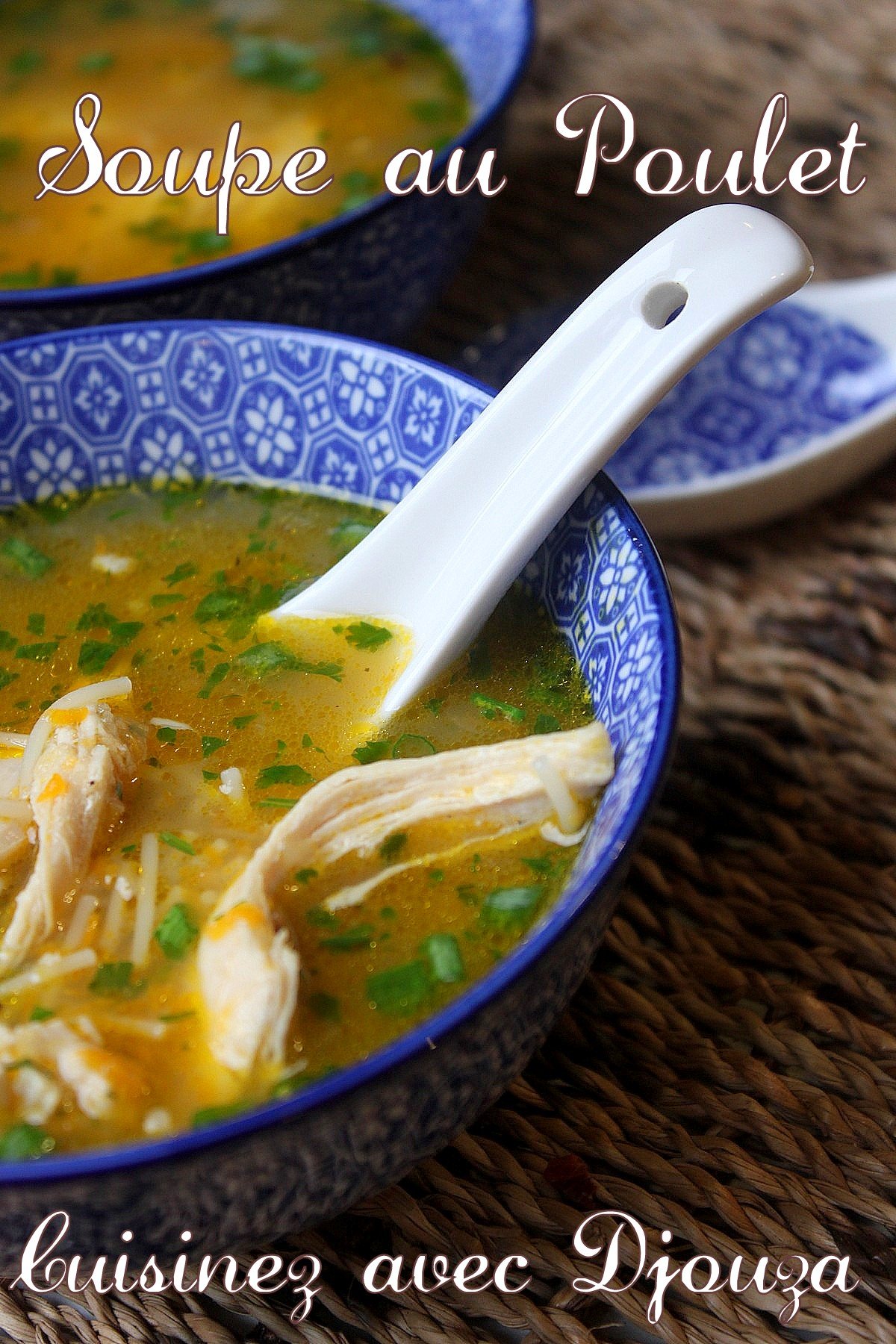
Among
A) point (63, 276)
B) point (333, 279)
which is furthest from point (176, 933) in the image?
point (63, 276)

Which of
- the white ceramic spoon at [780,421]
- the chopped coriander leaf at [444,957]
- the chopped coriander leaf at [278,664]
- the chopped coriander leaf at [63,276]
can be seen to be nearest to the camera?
the chopped coriander leaf at [444,957]

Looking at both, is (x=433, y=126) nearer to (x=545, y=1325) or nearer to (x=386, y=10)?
(x=386, y=10)

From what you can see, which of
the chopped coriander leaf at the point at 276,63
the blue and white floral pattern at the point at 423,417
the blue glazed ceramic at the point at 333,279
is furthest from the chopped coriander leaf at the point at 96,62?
the blue and white floral pattern at the point at 423,417

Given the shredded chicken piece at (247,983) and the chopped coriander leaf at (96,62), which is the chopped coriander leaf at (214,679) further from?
the chopped coriander leaf at (96,62)

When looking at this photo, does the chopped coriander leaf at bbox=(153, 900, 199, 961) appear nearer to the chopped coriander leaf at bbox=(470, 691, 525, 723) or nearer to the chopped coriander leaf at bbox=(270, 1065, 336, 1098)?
the chopped coriander leaf at bbox=(270, 1065, 336, 1098)

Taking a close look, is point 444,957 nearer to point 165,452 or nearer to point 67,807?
point 67,807

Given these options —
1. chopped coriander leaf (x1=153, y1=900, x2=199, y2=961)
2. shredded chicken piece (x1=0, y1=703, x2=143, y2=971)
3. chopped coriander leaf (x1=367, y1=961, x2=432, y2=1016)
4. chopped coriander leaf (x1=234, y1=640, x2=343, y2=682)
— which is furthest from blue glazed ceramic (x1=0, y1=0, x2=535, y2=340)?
chopped coriander leaf (x1=367, y1=961, x2=432, y2=1016)

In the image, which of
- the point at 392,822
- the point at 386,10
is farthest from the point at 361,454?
the point at 386,10
